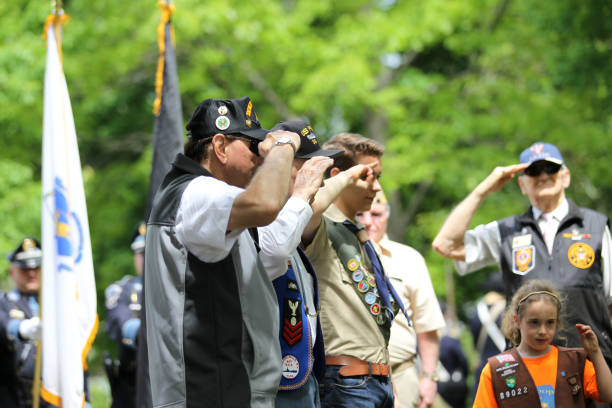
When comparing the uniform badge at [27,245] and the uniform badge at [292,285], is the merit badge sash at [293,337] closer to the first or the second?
the uniform badge at [292,285]

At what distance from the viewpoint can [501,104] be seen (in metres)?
16.4

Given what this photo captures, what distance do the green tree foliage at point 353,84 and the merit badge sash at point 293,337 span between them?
9.79m

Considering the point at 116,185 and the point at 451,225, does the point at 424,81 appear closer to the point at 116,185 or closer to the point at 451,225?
the point at 116,185

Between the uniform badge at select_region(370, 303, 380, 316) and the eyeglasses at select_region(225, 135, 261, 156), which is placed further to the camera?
the uniform badge at select_region(370, 303, 380, 316)

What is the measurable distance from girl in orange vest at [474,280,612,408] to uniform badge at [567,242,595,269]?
1.42ft

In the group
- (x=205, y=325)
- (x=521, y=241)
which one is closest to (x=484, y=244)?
(x=521, y=241)

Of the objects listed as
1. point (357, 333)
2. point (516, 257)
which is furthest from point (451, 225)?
point (357, 333)

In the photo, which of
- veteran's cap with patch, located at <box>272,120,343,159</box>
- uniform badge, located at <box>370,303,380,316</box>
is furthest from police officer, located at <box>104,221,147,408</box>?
veteran's cap with patch, located at <box>272,120,343,159</box>

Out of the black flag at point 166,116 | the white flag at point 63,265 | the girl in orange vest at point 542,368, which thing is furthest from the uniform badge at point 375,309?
the black flag at point 166,116

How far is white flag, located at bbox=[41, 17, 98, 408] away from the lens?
19.8 feet

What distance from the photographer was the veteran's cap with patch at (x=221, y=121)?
4.07 meters

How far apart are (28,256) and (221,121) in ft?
19.2

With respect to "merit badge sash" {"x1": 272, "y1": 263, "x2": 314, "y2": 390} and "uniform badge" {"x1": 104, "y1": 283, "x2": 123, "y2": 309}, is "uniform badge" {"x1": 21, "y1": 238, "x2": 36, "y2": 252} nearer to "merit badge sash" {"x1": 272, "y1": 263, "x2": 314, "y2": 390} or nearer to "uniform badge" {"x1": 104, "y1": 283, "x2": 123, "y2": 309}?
"uniform badge" {"x1": 104, "y1": 283, "x2": 123, "y2": 309}

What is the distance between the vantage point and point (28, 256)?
30.5 feet
